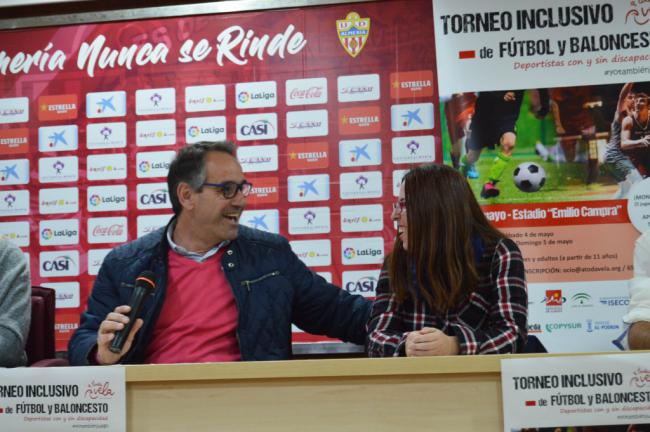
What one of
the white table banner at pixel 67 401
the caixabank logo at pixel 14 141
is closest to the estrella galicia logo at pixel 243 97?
the caixabank logo at pixel 14 141

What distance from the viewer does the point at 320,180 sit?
10.6 ft

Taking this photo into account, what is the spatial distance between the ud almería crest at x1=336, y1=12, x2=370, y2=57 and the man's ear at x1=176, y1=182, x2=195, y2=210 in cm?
113

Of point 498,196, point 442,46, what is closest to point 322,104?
point 442,46

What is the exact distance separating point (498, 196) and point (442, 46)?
26.7 inches

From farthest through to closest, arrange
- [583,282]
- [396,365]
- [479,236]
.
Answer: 1. [583,282]
2. [479,236]
3. [396,365]

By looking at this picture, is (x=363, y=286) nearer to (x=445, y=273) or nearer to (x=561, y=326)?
(x=561, y=326)

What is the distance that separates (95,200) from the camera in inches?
132

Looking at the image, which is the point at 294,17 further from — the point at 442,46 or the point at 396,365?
the point at 396,365

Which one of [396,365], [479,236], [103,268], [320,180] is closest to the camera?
[396,365]

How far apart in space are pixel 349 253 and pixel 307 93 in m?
0.74

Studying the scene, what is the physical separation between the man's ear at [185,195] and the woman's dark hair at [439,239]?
77 centimetres

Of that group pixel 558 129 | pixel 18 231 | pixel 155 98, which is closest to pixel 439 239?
pixel 558 129

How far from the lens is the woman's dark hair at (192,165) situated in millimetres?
2503

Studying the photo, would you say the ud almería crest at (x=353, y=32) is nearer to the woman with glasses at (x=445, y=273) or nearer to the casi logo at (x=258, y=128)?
the casi logo at (x=258, y=128)
